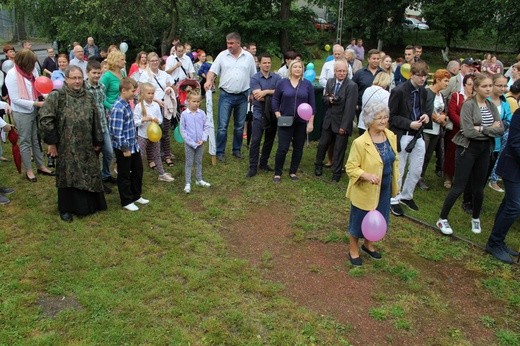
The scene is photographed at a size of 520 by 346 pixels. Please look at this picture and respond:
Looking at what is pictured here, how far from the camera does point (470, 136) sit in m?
5.21

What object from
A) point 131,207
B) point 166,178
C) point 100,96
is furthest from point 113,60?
point 131,207

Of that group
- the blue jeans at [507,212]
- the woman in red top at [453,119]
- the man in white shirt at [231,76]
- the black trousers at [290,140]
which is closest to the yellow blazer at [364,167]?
the blue jeans at [507,212]

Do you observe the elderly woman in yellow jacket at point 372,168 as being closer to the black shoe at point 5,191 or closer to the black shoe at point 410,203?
the black shoe at point 410,203

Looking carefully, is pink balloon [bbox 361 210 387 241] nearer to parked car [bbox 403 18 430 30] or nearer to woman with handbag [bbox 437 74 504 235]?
woman with handbag [bbox 437 74 504 235]

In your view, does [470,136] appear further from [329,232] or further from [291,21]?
[291,21]

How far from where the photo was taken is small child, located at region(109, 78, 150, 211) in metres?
5.56

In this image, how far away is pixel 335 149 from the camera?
23.6 feet

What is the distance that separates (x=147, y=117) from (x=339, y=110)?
2967 millimetres

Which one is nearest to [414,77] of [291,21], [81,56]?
[81,56]

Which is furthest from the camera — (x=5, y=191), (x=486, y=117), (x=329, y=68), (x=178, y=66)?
(x=178, y=66)

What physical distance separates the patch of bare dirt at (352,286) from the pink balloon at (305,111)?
1851 millimetres

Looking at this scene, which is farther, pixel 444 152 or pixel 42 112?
pixel 444 152

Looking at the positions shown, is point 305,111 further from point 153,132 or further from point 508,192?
point 508,192

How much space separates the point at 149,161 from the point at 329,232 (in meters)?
3.57
